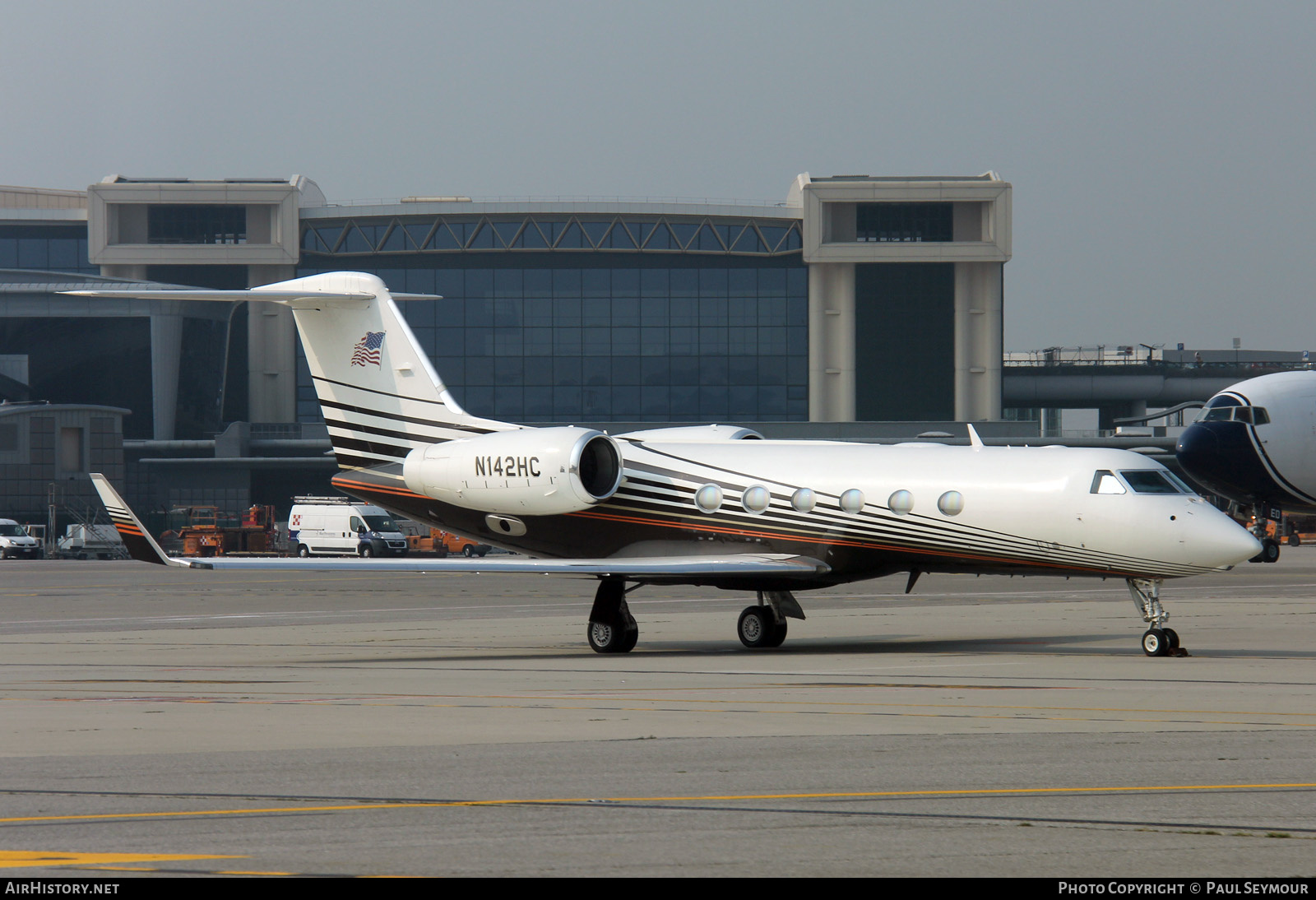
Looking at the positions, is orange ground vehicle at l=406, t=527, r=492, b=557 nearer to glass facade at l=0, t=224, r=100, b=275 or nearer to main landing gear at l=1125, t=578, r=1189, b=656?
glass facade at l=0, t=224, r=100, b=275

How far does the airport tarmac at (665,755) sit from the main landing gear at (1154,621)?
0.40 m

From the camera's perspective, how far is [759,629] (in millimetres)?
21734

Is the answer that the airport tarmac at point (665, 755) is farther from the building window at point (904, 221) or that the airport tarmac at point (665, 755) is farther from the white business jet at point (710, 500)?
the building window at point (904, 221)

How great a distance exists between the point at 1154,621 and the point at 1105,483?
1859 millimetres

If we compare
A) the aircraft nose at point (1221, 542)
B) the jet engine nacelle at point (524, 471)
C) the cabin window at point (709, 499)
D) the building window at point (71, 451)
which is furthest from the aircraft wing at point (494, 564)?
the building window at point (71, 451)

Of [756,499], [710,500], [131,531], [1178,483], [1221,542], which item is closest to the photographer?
[1221,542]

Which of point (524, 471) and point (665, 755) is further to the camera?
point (524, 471)

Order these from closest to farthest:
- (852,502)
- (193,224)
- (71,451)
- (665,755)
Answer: (665,755)
(852,502)
(71,451)
(193,224)

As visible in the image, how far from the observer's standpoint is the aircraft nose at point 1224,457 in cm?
4312

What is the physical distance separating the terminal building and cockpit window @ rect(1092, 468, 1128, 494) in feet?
245

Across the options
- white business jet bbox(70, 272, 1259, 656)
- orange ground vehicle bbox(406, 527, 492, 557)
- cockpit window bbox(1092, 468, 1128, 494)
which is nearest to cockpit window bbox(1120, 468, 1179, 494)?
white business jet bbox(70, 272, 1259, 656)

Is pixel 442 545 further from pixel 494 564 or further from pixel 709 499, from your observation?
pixel 494 564

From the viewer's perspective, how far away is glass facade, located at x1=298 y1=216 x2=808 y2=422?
95.2 meters

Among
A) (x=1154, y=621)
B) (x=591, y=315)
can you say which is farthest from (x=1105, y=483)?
(x=591, y=315)
